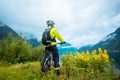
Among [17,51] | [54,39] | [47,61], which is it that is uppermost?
[17,51]

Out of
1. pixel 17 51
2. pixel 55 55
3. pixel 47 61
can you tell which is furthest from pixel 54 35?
pixel 17 51

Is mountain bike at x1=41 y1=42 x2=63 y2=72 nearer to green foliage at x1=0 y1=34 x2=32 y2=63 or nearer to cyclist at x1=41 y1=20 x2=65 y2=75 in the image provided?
cyclist at x1=41 y1=20 x2=65 y2=75

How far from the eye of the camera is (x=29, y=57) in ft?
179

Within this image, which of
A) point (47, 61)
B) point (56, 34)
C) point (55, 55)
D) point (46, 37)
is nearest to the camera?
point (56, 34)

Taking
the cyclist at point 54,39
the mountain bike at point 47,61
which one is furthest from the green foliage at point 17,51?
the cyclist at point 54,39

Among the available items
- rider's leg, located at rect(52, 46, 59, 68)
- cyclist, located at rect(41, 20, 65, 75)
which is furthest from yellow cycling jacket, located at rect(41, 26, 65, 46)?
rider's leg, located at rect(52, 46, 59, 68)

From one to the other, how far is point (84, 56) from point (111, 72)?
278cm

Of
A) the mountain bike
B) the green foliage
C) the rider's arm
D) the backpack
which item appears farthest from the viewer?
the green foliage

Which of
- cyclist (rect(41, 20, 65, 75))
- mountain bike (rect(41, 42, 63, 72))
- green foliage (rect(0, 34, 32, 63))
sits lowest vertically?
mountain bike (rect(41, 42, 63, 72))

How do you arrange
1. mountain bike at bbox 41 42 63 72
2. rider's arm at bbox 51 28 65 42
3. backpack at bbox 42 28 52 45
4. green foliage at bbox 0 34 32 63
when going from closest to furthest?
rider's arm at bbox 51 28 65 42 < backpack at bbox 42 28 52 45 < mountain bike at bbox 41 42 63 72 < green foliage at bbox 0 34 32 63

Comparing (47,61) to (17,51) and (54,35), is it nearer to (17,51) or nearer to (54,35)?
(54,35)

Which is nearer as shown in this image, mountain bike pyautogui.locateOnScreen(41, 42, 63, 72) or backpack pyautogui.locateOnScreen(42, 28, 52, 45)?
backpack pyautogui.locateOnScreen(42, 28, 52, 45)

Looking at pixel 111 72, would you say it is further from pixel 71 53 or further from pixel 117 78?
pixel 71 53

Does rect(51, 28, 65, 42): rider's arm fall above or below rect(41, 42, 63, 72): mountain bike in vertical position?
above
